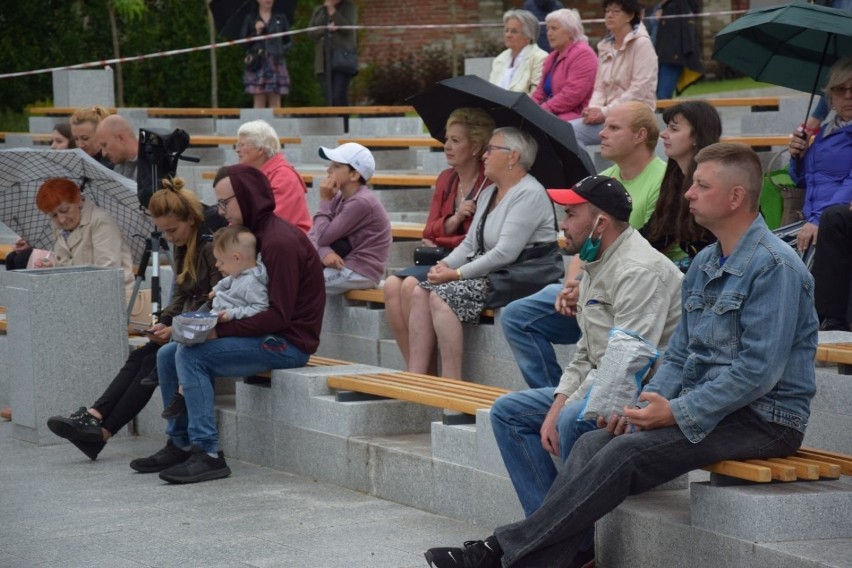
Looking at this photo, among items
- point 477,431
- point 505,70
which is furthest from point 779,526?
point 505,70

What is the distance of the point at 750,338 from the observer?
16.5ft

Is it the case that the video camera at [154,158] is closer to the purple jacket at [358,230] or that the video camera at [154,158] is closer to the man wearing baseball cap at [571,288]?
the purple jacket at [358,230]

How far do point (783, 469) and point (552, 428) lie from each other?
96 centimetres

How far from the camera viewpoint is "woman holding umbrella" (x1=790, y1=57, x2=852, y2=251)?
744 cm

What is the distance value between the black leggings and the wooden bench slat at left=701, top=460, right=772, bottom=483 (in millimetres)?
4101

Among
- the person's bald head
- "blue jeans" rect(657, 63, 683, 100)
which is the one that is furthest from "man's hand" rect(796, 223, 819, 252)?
"blue jeans" rect(657, 63, 683, 100)

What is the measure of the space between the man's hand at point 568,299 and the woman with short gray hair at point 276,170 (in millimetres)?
3363

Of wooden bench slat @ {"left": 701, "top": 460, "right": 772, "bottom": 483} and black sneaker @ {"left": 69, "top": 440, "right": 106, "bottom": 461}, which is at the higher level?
wooden bench slat @ {"left": 701, "top": 460, "right": 772, "bottom": 483}

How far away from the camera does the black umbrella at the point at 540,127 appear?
26.8ft

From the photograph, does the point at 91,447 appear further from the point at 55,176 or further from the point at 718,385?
the point at 718,385

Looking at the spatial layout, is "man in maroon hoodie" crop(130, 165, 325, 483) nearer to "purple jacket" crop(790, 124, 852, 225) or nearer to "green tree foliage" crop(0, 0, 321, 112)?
"purple jacket" crop(790, 124, 852, 225)

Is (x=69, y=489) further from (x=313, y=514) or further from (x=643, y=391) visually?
(x=643, y=391)

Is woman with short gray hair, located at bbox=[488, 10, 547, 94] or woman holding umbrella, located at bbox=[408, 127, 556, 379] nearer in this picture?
woman holding umbrella, located at bbox=[408, 127, 556, 379]

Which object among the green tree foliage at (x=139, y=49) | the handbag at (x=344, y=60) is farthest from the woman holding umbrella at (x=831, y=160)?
the green tree foliage at (x=139, y=49)
